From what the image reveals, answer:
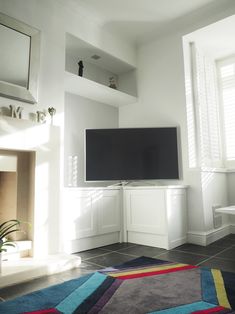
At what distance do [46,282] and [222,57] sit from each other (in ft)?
13.3

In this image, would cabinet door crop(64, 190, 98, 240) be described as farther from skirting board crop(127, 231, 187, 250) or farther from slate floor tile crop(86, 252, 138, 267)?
skirting board crop(127, 231, 187, 250)

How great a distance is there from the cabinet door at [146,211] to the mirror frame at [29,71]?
1.70 metres

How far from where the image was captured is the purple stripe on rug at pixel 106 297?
5.07ft

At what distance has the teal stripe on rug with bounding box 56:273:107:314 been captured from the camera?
156cm

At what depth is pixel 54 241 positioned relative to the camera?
8.81 ft

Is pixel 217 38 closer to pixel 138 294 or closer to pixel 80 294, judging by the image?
pixel 138 294

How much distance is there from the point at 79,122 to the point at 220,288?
2.81 m

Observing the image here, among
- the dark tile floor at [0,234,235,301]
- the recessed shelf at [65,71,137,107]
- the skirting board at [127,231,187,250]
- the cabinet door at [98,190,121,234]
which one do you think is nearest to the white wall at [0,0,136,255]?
the recessed shelf at [65,71,137,107]

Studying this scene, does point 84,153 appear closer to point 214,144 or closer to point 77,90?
point 77,90

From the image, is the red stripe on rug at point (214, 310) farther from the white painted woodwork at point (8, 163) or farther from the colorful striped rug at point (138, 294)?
the white painted woodwork at point (8, 163)

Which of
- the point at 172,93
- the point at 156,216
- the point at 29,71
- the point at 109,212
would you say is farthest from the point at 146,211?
the point at 29,71

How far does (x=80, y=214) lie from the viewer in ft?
9.96

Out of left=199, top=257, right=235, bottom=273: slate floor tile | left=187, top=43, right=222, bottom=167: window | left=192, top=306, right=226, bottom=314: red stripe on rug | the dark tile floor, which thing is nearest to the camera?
left=192, top=306, right=226, bottom=314: red stripe on rug

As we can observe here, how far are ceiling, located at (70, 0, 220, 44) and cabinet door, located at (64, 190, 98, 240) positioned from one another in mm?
2358
